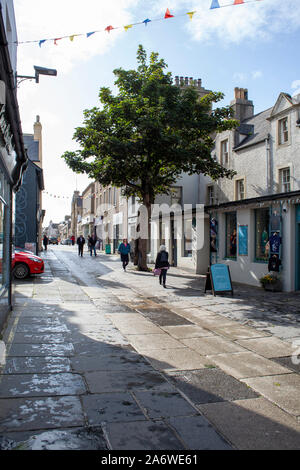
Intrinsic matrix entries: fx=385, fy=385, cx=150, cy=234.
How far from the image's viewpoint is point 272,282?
13.4 metres

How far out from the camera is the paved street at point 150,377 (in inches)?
133

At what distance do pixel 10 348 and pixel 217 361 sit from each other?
3175mm

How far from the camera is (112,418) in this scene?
3664 millimetres

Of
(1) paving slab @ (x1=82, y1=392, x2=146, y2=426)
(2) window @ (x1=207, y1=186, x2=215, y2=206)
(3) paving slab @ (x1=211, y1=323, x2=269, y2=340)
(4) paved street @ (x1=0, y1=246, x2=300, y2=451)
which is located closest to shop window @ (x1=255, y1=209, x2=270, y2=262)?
(4) paved street @ (x1=0, y1=246, x2=300, y2=451)

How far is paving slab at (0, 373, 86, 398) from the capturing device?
425cm

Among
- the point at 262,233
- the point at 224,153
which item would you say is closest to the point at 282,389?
the point at 262,233

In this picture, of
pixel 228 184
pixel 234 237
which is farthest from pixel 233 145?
pixel 234 237

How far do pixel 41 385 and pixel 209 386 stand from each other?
6.58ft

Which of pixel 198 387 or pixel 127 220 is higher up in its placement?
pixel 127 220

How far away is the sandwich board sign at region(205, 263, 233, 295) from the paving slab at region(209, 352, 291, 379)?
5.98 metres

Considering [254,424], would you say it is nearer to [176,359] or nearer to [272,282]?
[176,359]

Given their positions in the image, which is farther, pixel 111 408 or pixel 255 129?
pixel 255 129
